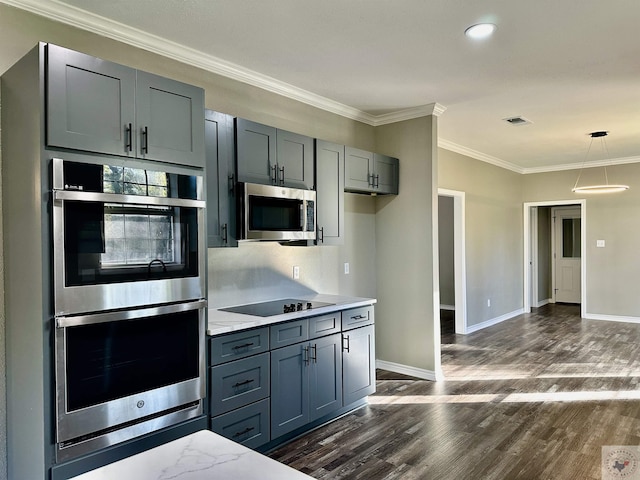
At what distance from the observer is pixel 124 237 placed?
2.11 m

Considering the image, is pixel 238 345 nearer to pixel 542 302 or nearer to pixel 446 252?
→ pixel 446 252

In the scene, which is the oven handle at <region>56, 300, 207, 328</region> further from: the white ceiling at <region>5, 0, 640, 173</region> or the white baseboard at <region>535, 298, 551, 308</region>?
the white baseboard at <region>535, 298, 551, 308</region>

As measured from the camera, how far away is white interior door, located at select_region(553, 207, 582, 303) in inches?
364

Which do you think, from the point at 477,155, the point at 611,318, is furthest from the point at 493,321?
the point at 477,155

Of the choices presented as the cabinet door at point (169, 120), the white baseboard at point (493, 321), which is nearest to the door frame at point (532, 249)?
the white baseboard at point (493, 321)

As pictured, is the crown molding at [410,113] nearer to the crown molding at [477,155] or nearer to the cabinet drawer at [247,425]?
the crown molding at [477,155]

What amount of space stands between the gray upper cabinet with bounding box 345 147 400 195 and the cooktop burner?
1.16 metres

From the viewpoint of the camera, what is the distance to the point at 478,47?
9.93 ft

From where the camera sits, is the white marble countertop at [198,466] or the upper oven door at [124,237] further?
the upper oven door at [124,237]

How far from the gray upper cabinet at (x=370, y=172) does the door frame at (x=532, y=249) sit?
→ 4.78m

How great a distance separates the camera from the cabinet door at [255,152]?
3018 mm

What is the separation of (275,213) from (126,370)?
1.48m

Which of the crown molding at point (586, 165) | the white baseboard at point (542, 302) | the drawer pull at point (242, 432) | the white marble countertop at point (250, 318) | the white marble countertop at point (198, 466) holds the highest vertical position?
the crown molding at point (586, 165)

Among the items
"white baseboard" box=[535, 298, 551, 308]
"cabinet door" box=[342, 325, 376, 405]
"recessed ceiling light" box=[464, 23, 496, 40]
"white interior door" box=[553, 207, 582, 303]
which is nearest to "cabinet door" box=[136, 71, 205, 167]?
"recessed ceiling light" box=[464, 23, 496, 40]
